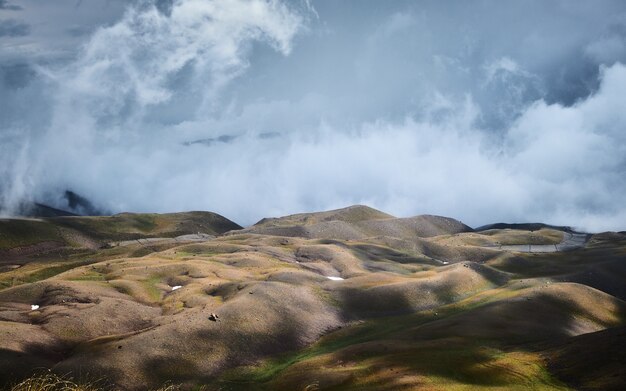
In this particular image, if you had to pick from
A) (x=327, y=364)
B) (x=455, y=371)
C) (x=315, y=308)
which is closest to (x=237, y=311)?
(x=315, y=308)

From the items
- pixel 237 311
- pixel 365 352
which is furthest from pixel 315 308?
pixel 365 352

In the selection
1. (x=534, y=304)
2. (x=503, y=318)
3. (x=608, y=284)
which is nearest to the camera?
(x=503, y=318)

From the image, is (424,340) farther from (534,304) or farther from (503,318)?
(534,304)

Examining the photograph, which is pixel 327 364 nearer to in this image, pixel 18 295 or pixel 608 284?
pixel 18 295

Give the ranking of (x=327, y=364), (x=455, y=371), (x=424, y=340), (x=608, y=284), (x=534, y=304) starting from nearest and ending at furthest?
1. (x=455, y=371)
2. (x=327, y=364)
3. (x=424, y=340)
4. (x=534, y=304)
5. (x=608, y=284)

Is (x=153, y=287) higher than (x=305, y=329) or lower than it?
higher

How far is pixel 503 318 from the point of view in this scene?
8500cm

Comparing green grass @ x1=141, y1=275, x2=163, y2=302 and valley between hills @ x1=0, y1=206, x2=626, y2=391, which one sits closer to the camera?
valley between hills @ x1=0, y1=206, x2=626, y2=391

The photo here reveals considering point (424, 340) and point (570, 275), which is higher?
point (570, 275)

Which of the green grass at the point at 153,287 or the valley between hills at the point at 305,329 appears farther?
the green grass at the point at 153,287

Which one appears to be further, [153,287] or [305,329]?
[153,287]

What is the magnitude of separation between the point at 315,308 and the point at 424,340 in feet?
89.5

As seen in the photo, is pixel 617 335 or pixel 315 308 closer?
pixel 617 335

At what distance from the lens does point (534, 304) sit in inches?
3632
